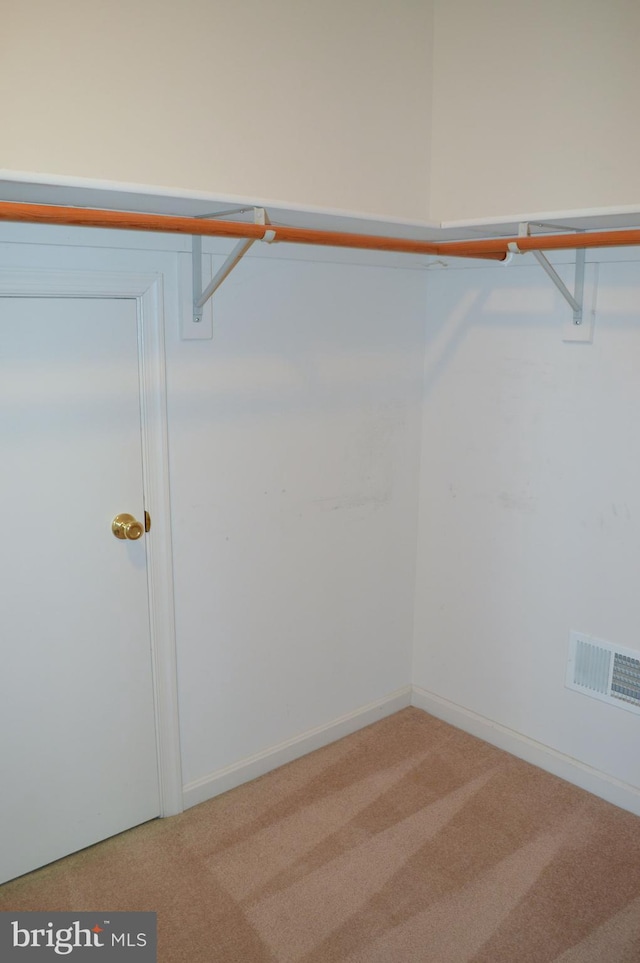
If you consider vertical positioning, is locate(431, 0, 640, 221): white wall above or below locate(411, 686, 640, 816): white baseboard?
above

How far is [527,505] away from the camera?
2.52 metres

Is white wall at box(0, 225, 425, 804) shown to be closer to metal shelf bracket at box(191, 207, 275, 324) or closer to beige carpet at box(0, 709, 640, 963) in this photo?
metal shelf bracket at box(191, 207, 275, 324)

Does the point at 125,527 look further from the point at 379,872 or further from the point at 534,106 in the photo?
the point at 534,106

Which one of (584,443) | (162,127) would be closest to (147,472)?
(162,127)

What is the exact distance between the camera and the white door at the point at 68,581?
190 cm

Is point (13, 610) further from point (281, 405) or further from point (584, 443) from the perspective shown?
point (584, 443)

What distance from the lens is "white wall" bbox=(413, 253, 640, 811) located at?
2285mm

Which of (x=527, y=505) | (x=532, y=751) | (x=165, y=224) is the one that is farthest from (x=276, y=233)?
(x=532, y=751)

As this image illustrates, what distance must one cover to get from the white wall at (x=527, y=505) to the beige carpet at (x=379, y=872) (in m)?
0.25

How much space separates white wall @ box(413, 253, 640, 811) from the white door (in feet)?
3.54

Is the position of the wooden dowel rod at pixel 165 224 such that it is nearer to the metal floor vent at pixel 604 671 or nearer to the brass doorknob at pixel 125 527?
the brass doorknob at pixel 125 527

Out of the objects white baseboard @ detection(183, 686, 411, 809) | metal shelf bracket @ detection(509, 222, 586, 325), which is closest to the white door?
white baseboard @ detection(183, 686, 411, 809)

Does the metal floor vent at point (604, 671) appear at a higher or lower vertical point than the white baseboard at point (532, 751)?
higher

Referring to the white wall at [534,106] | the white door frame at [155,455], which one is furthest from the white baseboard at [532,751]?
the white wall at [534,106]
